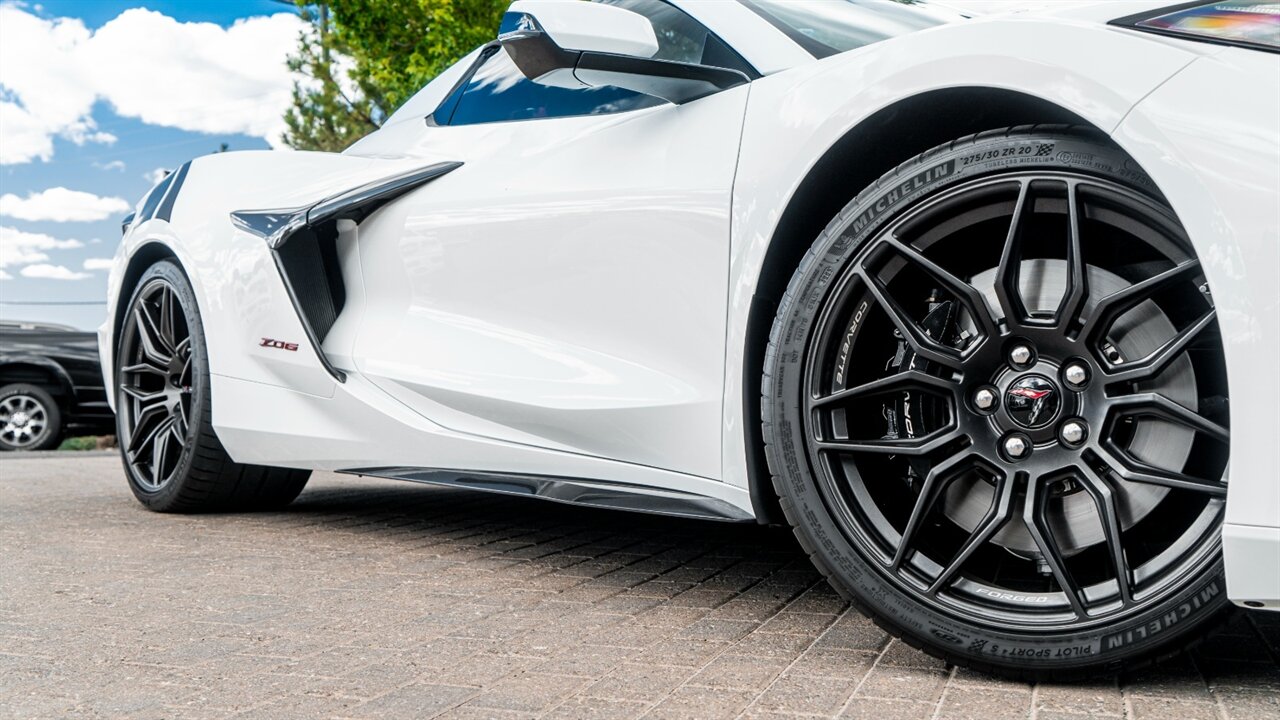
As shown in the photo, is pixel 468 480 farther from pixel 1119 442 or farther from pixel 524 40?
pixel 1119 442

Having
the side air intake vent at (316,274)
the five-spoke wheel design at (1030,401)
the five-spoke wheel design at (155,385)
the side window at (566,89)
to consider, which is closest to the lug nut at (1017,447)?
the five-spoke wheel design at (1030,401)

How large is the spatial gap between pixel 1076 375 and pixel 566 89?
164 cm

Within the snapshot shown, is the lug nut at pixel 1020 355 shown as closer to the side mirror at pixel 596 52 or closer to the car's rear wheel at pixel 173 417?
the side mirror at pixel 596 52

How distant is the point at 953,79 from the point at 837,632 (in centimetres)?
112

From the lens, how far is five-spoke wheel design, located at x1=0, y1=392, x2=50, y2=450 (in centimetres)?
1110

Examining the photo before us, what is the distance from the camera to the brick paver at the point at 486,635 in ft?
6.18

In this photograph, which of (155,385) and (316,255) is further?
(155,385)

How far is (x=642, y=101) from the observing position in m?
2.73

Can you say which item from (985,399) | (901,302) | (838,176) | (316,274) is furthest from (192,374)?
(985,399)

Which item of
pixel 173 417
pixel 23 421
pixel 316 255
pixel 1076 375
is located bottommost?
pixel 23 421

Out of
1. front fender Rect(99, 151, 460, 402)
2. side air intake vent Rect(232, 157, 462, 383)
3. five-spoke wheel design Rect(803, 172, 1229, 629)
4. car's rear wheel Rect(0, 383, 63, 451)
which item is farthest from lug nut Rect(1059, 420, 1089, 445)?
car's rear wheel Rect(0, 383, 63, 451)

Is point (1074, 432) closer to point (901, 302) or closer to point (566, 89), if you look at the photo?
point (901, 302)

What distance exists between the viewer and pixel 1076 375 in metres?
1.89

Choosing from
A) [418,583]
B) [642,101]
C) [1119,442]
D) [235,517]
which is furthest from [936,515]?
[235,517]
